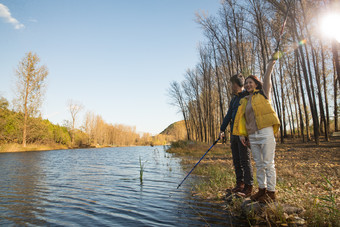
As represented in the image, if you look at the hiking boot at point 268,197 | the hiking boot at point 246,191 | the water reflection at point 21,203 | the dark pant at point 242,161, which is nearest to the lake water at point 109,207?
the water reflection at point 21,203

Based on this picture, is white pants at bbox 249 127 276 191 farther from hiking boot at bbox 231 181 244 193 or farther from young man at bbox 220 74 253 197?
hiking boot at bbox 231 181 244 193

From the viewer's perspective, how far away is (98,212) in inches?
139

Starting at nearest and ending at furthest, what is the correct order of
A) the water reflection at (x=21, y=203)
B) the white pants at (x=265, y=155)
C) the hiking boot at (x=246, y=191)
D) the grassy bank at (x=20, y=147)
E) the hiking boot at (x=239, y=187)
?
the white pants at (x=265, y=155) → the water reflection at (x=21, y=203) → the hiking boot at (x=246, y=191) → the hiking boot at (x=239, y=187) → the grassy bank at (x=20, y=147)

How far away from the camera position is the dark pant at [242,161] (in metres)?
3.56

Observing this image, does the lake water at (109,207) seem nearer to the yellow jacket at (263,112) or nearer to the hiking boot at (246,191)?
the hiking boot at (246,191)

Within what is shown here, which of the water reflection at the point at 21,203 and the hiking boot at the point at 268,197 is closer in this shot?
the hiking boot at the point at 268,197

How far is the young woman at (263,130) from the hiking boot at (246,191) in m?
0.39

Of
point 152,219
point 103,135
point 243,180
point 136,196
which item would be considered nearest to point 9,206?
point 136,196

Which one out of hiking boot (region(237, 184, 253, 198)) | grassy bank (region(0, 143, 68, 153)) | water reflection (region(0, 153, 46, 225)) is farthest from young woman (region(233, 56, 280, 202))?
grassy bank (region(0, 143, 68, 153))

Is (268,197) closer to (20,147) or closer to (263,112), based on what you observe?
(263,112)

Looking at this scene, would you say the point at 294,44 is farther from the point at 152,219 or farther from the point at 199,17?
the point at 152,219

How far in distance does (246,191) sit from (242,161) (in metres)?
0.52

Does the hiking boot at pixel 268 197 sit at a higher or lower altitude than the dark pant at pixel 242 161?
lower

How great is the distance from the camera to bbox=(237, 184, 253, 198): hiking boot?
11.4ft
